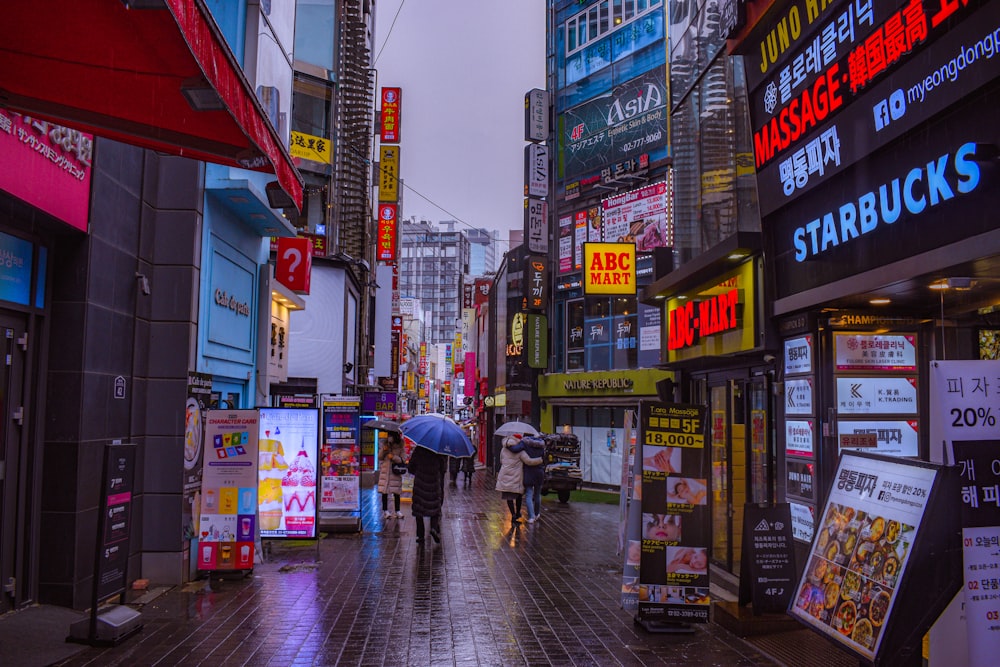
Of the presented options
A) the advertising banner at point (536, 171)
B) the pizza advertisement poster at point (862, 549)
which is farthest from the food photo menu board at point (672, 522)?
the advertising banner at point (536, 171)

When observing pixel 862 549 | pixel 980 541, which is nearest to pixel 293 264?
pixel 862 549

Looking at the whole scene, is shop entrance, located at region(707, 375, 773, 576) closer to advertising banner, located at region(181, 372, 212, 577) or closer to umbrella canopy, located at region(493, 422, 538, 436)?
umbrella canopy, located at region(493, 422, 538, 436)

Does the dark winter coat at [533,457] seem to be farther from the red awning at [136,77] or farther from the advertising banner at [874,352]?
the red awning at [136,77]

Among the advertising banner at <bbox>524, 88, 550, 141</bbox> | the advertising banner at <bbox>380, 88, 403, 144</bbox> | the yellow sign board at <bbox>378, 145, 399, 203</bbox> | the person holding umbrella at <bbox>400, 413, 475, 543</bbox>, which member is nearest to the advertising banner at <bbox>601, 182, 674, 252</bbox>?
the advertising banner at <bbox>524, 88, 550, 141</bbox>

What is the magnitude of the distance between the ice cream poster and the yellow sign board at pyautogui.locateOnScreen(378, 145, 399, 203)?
21.9 m

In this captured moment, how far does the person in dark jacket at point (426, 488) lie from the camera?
13.2 metres

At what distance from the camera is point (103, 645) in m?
6.98

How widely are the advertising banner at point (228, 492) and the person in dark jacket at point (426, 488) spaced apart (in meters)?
3.33

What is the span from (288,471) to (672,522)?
667cm

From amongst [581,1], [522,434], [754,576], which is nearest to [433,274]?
[581,1]

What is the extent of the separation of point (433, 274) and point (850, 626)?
465 feet

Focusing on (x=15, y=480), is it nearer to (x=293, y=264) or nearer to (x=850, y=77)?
(x=850, y=77)

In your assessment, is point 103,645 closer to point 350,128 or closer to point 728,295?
point 728,295

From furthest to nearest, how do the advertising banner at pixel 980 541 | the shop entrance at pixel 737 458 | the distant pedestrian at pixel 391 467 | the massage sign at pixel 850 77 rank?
the distant pedestrian at pixel 391 467, the shop entrance at pixel 737 458, the massage sign at pixel 850 77, the advertising banner at pixel 980 541
